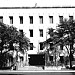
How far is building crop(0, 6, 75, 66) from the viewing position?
50938mm

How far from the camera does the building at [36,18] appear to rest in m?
50.9

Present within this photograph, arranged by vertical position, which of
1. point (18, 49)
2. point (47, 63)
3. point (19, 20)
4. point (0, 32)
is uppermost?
point (19, 20)

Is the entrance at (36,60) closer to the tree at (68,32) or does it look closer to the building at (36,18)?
the building at (36,18)

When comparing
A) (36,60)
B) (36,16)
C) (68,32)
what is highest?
(36,16)

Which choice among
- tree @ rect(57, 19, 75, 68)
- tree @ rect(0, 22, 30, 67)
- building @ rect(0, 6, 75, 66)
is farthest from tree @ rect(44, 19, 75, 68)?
building @ rect(0, 6, 75, 66)

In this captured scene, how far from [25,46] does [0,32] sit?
6.16 meters

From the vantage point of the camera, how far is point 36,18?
2026 inches

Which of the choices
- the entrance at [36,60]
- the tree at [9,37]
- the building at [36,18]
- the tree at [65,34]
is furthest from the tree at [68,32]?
the entrance at [36,60]

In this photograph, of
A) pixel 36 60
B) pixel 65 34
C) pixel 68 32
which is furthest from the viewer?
pixel 36 60

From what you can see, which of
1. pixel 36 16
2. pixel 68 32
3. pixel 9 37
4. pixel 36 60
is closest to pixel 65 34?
pixel 68 32

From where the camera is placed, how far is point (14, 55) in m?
49.8

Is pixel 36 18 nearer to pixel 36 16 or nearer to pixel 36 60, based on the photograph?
pixel 36 16

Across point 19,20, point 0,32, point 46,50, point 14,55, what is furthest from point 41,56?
point 0,32

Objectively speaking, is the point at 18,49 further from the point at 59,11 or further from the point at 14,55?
the point at 59,11
